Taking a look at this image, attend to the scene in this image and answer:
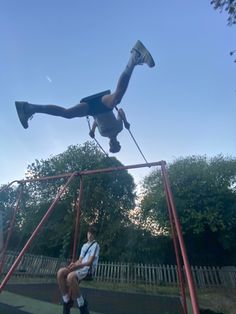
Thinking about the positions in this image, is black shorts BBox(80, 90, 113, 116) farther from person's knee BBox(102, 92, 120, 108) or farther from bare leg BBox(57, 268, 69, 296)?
bare leg BBox(57, 268, 69, 296)

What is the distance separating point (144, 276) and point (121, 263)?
139cm

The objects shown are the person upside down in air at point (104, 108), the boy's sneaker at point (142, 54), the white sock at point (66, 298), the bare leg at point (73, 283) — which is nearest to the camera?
the boy's sneaker at point (142, 54)

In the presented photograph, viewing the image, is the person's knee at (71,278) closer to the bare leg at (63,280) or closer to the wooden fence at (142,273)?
the bare leg at (63,280)

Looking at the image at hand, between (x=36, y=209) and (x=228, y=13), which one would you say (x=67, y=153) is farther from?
(x=228, y=13)

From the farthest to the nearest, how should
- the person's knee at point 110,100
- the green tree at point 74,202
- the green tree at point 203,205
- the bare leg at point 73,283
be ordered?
the green tree at point 74,202, the green tree at point 203,205, the bare leg at point 73,283, the person's knee at point 110,100

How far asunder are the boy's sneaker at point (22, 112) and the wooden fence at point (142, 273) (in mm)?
11232

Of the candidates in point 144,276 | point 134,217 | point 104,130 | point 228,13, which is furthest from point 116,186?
point 104,130

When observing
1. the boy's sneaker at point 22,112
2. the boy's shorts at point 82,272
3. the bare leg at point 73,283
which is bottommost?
the bare leg at point 73,283

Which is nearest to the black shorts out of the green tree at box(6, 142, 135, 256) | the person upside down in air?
the person upside down in air

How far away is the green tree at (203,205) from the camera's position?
15.2 m

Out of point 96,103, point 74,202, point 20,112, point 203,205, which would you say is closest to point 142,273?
point 203,205

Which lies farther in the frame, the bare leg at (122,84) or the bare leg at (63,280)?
the bare leg at (63,280)

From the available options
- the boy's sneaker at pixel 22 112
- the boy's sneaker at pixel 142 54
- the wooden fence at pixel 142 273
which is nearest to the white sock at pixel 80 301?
the boy's sneaker at pixel 22 112

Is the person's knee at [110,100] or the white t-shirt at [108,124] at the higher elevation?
the white t-shirt at [108,124]
